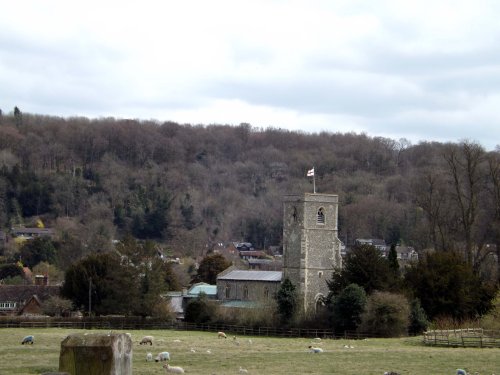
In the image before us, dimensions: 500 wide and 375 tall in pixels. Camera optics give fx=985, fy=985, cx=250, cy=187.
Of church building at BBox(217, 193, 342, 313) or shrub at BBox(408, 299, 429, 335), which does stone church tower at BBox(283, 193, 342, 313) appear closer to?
church building at BBox(217, 193, 342, 313)

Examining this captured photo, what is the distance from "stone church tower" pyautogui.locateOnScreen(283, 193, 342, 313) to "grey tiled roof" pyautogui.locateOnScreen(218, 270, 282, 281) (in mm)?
5395

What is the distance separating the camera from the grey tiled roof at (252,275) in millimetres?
71794

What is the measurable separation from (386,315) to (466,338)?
34.5ft

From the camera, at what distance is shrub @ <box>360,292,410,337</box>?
51906mm

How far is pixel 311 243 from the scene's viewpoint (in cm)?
6569

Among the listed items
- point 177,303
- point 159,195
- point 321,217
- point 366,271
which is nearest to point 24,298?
point 177,303

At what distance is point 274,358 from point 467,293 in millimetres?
29505

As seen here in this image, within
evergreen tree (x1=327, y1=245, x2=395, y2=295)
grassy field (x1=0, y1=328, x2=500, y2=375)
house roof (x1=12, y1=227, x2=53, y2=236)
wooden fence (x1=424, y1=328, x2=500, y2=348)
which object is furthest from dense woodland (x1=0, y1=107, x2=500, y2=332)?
grassy field (x1=0, y1=328, x2=500, y2=375)

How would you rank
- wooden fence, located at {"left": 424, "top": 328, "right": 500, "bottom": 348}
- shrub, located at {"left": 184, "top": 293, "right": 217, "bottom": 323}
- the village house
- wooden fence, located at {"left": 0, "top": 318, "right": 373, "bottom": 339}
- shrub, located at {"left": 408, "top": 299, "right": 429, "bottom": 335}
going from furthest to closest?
the village house, shrub, located at {"left": 184, "top": 293, "right": 217, "bottom": 323}, wooden fence, located at {"left": 0, "top": 318, "right": 373, "bottom": 339}, shrub, located at {"left": 408, "top": 299, "right": 429, "bottom": 335}, wooden fence, located at {"left": 424, "top": 328, "right": 500, "bottom": 348}

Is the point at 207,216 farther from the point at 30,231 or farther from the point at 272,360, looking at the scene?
the point at 272,360

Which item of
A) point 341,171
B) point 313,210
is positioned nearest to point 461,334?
point 313,210

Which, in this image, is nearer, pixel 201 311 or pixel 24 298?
pixel 201 311

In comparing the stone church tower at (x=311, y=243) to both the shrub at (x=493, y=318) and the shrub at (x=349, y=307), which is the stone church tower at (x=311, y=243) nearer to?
the shrub at (x=349, y=307)

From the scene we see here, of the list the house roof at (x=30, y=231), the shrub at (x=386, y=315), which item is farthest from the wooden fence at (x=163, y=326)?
the house roof at (x=30, y=231)
